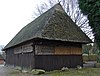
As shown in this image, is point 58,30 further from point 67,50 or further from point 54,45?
point 67,50

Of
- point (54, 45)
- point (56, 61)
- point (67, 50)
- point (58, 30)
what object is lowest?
point (56, 61)

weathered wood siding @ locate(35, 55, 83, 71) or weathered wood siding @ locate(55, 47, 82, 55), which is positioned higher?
weathered wood siding @ locate(55, 47, 82, 55)

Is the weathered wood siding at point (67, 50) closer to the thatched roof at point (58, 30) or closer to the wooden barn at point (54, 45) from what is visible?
the wooden barn at point (54, 45)

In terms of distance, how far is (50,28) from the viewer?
699 inches

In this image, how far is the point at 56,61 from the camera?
17.7m

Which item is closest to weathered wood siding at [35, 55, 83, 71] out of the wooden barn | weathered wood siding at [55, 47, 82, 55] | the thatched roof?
the wooden barn

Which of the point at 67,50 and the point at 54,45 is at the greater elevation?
the point at 54,45

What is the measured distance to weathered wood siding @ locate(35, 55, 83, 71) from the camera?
16.8 m

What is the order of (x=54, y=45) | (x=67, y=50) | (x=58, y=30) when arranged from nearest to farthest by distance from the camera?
(x=54, y=45) → (x=58, y=30) → (x=67, y=50)

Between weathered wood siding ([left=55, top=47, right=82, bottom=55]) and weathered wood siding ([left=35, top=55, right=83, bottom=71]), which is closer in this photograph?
weathered wood siding ([left=35, top=55, right=83, bottom=71])

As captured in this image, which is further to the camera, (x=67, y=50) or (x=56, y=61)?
(x=67, y=50)

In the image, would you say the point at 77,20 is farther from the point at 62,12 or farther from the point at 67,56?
the point at 67,56

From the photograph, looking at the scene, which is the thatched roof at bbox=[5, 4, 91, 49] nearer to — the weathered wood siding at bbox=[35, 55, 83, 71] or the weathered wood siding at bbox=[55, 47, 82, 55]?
the weathered wood siding at bbox=[55, 47, 82, 55]

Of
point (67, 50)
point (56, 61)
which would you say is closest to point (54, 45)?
point (56, 61)
